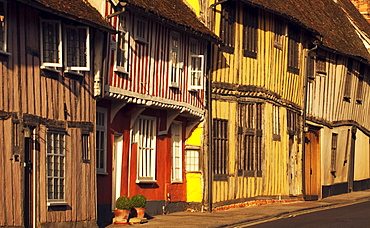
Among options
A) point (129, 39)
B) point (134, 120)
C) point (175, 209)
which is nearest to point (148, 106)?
point (134, 120)

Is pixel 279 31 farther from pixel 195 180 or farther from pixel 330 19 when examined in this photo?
pixel 330 19

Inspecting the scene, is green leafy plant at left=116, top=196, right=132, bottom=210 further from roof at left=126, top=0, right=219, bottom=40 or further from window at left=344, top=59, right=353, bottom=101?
window at left=344, top=59, right=353, bottom=101

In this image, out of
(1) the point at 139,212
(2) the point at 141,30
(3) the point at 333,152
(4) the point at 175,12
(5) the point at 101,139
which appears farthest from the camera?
(3) the point at 333,152

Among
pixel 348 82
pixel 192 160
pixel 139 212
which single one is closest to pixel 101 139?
pixel 139 212

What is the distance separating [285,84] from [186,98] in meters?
7.32

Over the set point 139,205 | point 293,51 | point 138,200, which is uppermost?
point 293,51

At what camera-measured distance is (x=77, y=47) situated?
62.3 feet

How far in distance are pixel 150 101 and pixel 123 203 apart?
2.91m

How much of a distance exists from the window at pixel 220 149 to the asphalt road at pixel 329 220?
10.1 feet

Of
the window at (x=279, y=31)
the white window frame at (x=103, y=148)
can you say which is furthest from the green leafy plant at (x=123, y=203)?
the window at (x=279, y=31)

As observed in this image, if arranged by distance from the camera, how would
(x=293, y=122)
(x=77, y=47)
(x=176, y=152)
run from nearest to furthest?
1. (x=77, y=47)
2. (x=176, y=152)
3. (x=293, y=122)

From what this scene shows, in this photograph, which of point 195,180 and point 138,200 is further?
point 195,180

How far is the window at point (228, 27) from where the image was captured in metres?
26.9

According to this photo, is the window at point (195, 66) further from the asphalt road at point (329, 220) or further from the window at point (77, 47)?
the window at point (77, 47)
